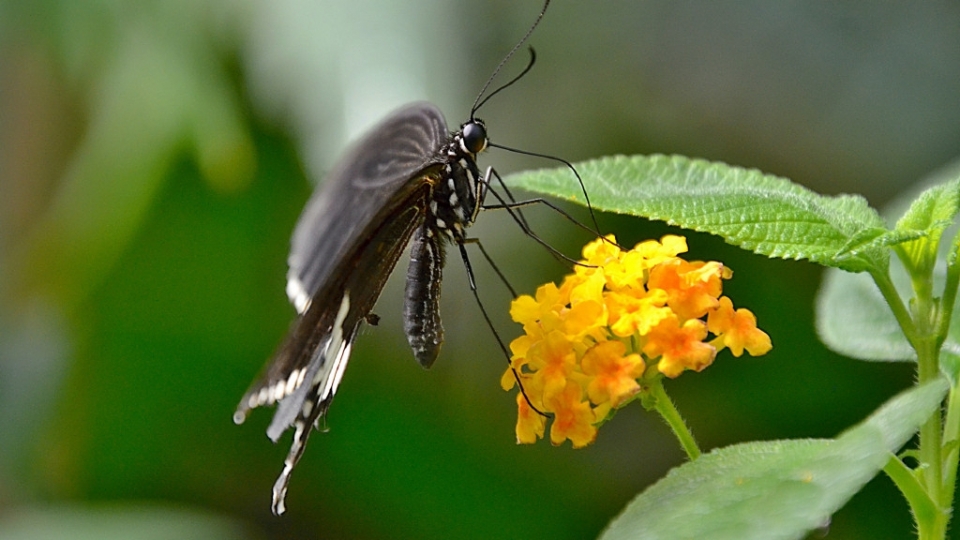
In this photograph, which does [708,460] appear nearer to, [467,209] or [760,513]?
[760,513]

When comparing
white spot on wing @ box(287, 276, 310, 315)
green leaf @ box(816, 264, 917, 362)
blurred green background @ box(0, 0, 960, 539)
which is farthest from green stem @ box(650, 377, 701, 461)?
blurred green background @ box(0, 0, 960, 539)

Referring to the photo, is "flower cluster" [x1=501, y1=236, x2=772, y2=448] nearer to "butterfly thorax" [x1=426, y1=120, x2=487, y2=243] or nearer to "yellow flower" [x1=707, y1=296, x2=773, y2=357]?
"yellow flower" [x1=707, y1=296, x2=773, y2=357]

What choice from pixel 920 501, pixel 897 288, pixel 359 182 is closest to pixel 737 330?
pixel 920 501

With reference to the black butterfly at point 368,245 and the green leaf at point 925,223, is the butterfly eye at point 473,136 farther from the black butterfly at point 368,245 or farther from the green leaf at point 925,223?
the green leaf at point 925,223

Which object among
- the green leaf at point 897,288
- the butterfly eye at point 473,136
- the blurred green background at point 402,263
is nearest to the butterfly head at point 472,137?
the butterfly eye at point 473,136

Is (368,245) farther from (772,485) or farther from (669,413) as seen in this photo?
(772,485)

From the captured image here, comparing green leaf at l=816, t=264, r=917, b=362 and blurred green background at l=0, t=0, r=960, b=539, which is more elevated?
blurred green background at l=0, t=0, r=960, b=539
